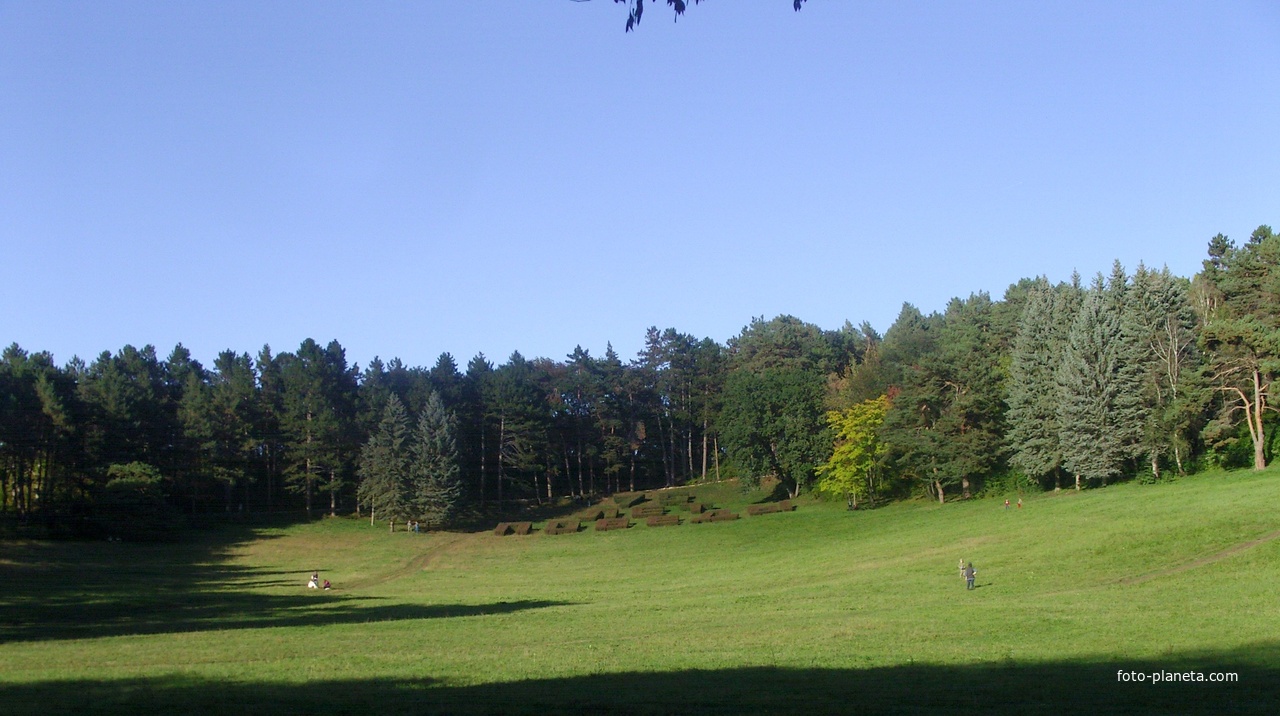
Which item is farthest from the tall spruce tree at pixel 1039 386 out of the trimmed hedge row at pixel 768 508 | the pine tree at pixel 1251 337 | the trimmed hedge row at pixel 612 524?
the trimmed hedge row at pixel 612 524

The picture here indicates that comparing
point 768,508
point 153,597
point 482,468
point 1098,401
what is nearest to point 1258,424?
point 1098,401

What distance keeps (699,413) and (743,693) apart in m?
94.6

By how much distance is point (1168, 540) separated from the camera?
39750 millimetres

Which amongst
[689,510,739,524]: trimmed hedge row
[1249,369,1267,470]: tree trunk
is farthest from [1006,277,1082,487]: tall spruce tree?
[689,510,739,524]: trimmed hedge row

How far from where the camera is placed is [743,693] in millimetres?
15828

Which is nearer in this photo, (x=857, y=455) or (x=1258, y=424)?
(x=1258, y=424)

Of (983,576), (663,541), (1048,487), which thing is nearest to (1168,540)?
(983,576)

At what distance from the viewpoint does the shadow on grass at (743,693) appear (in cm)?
1404

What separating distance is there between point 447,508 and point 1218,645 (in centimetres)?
6764

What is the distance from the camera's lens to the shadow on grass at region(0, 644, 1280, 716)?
46.1 feet

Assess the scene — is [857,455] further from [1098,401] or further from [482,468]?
[482,468]

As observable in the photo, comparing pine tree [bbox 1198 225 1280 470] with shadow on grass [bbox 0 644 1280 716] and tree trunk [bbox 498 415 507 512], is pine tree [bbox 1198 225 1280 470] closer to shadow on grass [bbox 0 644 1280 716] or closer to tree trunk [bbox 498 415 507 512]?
shadow on grass [bbox 0 644 1280 716]

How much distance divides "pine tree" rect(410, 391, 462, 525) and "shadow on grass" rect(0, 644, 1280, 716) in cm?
6343

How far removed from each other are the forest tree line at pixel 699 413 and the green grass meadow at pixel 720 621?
22.5 ft
